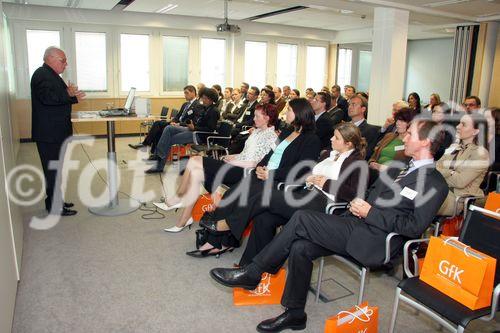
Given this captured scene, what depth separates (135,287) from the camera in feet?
9.36

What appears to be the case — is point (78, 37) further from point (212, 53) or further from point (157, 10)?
point (212, 53)

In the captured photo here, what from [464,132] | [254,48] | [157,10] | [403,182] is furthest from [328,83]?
[403,182]

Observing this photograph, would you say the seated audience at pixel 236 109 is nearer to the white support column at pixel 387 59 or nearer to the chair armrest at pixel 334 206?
the white support column at pixel 387 59

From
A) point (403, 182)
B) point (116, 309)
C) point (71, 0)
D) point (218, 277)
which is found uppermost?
point (71, 0)

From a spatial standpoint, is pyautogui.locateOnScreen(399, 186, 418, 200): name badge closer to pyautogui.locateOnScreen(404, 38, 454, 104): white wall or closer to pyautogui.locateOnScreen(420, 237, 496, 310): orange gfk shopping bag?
pyautogui.locateOnScreen(420, 237, 496, 310): orange gfk shopping bag

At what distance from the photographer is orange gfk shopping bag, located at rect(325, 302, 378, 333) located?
195 cm

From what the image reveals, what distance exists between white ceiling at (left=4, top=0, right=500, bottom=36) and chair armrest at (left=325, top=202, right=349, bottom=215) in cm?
451

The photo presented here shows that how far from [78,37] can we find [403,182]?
28.0 feet

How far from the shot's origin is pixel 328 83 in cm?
1227

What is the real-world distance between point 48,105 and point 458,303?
3709 millimetres

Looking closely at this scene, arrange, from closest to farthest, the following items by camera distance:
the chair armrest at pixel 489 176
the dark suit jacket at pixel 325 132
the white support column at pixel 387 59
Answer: the chair armrest at pixel 489 176
the dark suit jacket at pixel 325 132
the white support column at pixel 387 59

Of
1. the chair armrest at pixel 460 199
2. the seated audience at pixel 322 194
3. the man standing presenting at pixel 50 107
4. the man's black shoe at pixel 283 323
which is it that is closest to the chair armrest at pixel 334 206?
the seated audience at pixel 322 194

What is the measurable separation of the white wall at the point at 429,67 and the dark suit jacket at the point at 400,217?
10.8m

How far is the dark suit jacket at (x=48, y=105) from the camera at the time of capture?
12.7 feet
